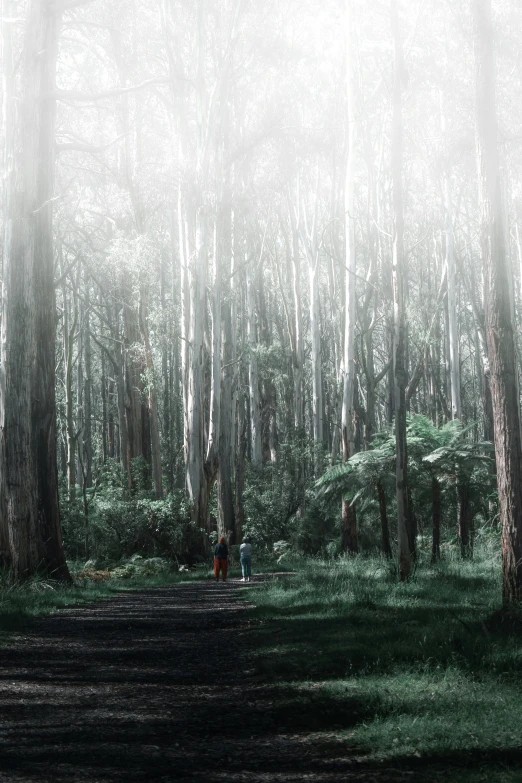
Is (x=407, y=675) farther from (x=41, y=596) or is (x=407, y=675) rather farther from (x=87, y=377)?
(x=87, y=377)

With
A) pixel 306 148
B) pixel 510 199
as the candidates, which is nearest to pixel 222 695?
pixel 306 148

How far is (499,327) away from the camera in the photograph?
9352 millimetres

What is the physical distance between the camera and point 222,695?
19.4ft

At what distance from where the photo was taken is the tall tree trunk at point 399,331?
13.3 meters

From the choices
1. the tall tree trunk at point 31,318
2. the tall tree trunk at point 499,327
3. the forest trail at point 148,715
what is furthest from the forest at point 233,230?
the forest trail at point 148,715

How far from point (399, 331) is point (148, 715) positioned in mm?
9670

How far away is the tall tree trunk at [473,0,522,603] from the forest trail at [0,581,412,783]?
118 inches

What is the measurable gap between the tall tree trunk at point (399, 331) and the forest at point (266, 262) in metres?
0.06

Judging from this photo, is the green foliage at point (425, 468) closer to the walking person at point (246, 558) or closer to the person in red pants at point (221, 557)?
the walking person at point (246, 558)

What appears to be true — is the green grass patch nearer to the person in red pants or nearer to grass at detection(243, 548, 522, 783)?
the person in red pants

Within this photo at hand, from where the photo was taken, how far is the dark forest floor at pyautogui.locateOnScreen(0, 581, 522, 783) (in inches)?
160

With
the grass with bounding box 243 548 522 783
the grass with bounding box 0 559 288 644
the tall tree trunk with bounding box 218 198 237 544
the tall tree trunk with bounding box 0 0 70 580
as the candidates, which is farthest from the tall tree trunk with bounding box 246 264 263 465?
the grass with bounding box 243 548 522 783

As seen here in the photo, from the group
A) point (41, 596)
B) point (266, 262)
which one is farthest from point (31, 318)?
point (266, 262)

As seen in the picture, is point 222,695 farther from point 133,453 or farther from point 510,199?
point 510,199
